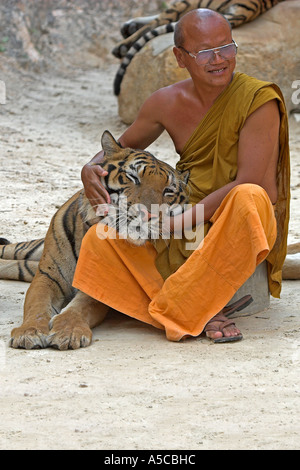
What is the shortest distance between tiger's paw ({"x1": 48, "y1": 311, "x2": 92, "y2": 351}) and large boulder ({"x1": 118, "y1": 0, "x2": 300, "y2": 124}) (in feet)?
17.2

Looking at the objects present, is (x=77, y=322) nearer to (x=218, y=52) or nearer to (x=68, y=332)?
(x=68, y=332)

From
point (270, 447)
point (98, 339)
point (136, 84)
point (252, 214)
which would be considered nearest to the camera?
point (270, 447)

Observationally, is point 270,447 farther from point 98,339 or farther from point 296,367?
point 98,339

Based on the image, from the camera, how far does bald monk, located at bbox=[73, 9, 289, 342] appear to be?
335 centimetres

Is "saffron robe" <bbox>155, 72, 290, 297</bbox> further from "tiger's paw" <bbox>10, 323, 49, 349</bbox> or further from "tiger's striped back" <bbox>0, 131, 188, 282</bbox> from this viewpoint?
"tiger's paw" <bbox>10, 323, 49, 349</bbox>

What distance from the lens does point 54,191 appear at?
6566 millimetres

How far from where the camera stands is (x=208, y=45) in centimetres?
350

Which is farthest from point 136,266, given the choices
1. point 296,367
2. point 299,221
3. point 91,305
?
point 299,221

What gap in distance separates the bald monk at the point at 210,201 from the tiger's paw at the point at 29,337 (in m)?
0.29

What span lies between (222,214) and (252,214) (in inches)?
6.1
